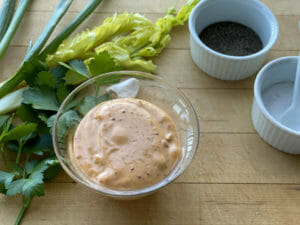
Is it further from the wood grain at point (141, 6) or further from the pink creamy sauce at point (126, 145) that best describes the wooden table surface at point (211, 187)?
the wood grain at point (141, 6)

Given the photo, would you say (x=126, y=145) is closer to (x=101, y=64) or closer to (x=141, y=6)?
(x=101, y=64)

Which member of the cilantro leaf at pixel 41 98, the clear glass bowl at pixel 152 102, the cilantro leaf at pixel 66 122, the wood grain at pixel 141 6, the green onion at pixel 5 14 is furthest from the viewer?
the wood grain at pixel 141 6

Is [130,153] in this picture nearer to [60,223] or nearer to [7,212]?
[60,223]

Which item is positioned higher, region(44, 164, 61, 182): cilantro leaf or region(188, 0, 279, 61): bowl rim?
region(188, 0, 279, 61): bowl rim

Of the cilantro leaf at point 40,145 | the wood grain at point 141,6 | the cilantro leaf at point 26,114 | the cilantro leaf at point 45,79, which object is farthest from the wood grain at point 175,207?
the wood grain at point 141,6

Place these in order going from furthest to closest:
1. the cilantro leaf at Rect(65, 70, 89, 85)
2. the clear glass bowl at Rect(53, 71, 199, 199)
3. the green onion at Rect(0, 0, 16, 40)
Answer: the green onion at Rect(0, 0, 16, 40) < the cilantro leaf at Rect(65, 70, 89, 85) < the clear glass bowl at Rect(53, 71, 199, 199)

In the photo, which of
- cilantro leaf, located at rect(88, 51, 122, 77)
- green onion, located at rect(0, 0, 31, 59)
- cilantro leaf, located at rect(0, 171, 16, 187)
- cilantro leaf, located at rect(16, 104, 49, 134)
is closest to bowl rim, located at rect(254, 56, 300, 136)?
cilantro leaf, located at rect(88, 51, 122, 77)

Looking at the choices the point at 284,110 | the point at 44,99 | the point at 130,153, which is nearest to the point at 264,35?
the point at 284,110

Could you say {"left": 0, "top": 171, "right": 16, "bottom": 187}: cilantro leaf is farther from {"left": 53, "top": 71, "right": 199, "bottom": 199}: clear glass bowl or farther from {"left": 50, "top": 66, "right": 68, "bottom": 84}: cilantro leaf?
{"left": 50, "top": 66, "right": 68, "bottom": 84}: cilantro leaf
